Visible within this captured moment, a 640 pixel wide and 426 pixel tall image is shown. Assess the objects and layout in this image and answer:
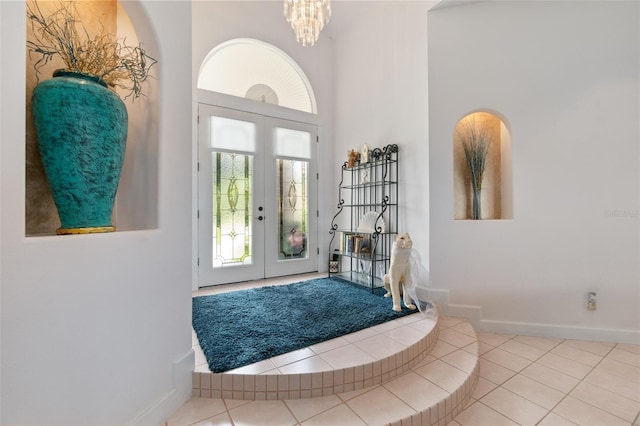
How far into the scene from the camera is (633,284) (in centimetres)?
244

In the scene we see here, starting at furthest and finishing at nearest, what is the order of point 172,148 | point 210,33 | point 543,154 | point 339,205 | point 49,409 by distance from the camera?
point 339,205, point 210,33, point 543,154, point 172,148, point 49,409

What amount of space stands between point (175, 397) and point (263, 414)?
0.50 metres

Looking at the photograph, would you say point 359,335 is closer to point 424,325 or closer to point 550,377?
point 424,325

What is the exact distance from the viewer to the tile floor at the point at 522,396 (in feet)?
4.82

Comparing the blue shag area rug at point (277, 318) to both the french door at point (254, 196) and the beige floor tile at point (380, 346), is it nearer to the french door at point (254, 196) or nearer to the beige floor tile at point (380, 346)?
the beige floor tile at point (380, 346)

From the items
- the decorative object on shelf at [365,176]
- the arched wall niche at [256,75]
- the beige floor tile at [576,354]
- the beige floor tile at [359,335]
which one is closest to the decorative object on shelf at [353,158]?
the decorative object on shelf at [365,176]

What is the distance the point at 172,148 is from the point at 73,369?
1.08 m

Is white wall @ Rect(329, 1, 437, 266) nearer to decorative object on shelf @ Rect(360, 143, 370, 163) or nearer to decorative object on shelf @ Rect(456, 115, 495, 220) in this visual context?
decorative object on shelf @ Rect(360, 143, 370, 163)

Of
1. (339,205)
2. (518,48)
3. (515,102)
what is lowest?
(339,205)

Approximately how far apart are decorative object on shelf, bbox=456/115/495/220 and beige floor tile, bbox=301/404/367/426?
2393 millimetres

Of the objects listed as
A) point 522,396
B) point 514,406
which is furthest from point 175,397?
point 522,396

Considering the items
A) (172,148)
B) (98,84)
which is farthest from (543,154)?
(98,84)

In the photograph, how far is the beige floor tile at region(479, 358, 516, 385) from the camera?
1987 mm

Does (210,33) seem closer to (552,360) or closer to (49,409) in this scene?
(49,409)
